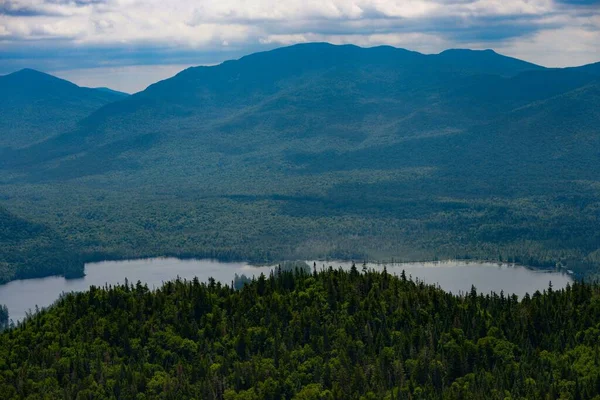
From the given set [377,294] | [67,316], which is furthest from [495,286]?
[67,316]

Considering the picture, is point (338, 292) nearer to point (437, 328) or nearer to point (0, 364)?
point (437, 328)

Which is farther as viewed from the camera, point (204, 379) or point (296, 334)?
point (296, 334)

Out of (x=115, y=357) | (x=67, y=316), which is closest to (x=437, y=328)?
(x=115, y=357)

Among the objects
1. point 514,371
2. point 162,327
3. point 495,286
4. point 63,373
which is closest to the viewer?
point 514,371

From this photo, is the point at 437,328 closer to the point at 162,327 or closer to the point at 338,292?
the point at 338,292

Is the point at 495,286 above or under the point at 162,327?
under

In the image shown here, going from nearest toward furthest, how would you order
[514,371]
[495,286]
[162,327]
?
1. [514,371]
2. [162,327]
3. [495,286]
